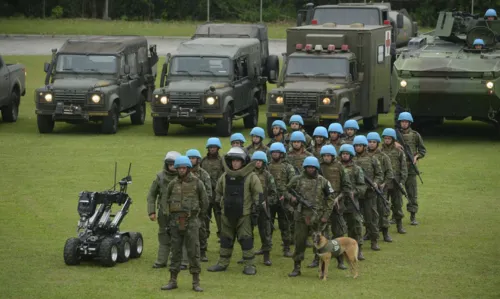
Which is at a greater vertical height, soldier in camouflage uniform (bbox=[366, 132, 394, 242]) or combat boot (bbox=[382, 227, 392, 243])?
soldier in camouflage uniform (bbox=[366, 132, 394, 242])

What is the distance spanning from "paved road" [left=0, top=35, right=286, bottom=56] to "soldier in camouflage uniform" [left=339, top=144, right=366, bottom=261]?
3252 centimetres

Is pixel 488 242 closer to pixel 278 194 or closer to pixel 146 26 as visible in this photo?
pixel 278 194

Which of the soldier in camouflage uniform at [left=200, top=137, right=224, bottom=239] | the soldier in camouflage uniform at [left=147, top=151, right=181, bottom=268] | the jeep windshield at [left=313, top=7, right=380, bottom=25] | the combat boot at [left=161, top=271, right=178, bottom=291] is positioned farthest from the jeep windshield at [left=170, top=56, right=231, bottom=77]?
the combat boot at [left=161, top=271, right=178, bottom=291]

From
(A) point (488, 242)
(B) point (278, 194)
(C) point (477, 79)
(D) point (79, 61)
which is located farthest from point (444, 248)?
(D) point (79, 61)

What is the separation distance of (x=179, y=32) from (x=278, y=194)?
137 ft

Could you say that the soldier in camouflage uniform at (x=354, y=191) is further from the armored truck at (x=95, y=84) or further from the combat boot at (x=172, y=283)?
the armored truck at (x=95, y=84)

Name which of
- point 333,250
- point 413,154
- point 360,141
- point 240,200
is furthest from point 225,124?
point 333,250

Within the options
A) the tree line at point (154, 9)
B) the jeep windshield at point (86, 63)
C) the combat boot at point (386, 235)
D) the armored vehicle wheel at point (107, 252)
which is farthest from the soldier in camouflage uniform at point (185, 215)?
the tree line at point (154, 9)

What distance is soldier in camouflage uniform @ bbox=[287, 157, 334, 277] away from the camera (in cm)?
1695

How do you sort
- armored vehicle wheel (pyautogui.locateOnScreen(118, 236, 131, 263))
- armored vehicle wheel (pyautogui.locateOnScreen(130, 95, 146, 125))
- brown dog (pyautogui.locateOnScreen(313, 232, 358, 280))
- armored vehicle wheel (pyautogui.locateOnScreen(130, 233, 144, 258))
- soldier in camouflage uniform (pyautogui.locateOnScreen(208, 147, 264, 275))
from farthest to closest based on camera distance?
armored vehicle wheel (pyautogui.locateOnScreen(130, 95, 146, 125)) → armored vehicle wheel (pyautogui.locateOnScreen(130, 233, 144, 258)) → armored vehicle wheel (pyautogui.locateOnScreen(118, 236, 131, 263)) → soldier in camouflage uniform (pyautogui.locateOnScreen(208, 147, 264, 275)) → brown dog (pyautogui.locateOnScreen(313, 232, 358, 280))

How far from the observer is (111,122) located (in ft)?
102

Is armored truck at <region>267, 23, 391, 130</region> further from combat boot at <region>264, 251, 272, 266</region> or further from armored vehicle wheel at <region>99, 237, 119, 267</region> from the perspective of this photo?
armored vehicle wheel at <region>99, 237, 119, 267</region>

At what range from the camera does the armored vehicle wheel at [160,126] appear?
101ft

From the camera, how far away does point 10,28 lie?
60188mm
